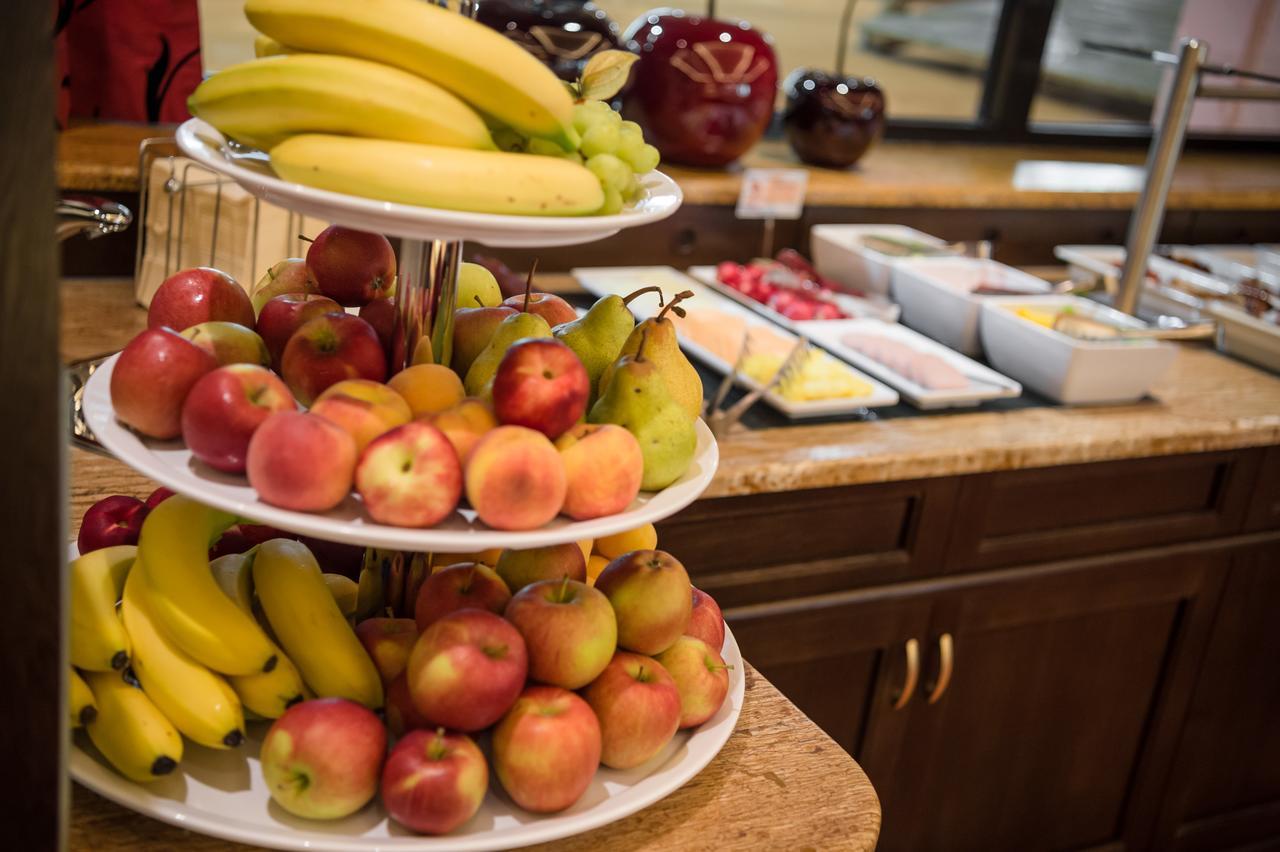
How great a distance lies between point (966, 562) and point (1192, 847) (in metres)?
0.89

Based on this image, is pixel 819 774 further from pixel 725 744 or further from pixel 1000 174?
pixel 1000 174

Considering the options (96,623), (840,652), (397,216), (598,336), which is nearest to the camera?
(397,216)

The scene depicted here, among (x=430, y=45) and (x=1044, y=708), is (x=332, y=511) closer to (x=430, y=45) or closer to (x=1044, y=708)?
(x=430, y=45)

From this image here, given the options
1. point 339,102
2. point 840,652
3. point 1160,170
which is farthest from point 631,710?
point 1160,170

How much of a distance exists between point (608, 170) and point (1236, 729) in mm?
1955

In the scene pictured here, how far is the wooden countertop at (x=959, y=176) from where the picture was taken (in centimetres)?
179

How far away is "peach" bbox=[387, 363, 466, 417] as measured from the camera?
75 cm

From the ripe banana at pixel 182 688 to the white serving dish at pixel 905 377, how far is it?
125 centimetres

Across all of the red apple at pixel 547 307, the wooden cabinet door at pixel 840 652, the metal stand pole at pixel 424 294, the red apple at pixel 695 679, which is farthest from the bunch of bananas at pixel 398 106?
the wooden cabinet door at pixel 840 652

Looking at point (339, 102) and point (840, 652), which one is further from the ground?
point (339, 102)

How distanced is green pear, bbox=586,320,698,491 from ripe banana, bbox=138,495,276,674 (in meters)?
0.25

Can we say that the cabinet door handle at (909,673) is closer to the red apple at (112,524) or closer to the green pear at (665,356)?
the green pear at (665,356)

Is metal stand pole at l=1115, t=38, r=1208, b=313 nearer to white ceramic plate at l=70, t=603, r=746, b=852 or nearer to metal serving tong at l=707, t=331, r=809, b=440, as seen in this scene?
metal serving tong at l=707, t=331, r=809, b=440

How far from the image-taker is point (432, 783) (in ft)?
2.20
